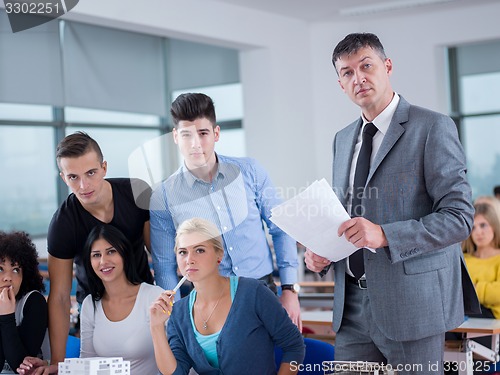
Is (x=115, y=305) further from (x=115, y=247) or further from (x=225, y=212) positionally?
Result: (x=225, y=212)

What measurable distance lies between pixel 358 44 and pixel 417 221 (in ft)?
1.73

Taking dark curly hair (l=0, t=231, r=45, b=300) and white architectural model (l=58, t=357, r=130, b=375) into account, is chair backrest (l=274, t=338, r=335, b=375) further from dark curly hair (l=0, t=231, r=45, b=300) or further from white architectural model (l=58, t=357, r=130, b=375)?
dark curly hair (l=0, t=231, r=45, b=300)

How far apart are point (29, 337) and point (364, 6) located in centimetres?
535

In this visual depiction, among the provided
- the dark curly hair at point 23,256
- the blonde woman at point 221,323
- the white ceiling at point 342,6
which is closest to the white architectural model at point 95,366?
the blonde woman at point 221,323

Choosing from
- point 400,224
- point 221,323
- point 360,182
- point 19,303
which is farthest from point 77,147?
point 400,224

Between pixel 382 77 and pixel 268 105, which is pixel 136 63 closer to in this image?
pixel 268 105

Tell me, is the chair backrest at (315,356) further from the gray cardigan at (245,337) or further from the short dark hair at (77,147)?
the short dark hair at (77,147)

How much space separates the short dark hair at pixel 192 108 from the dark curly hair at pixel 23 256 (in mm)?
735

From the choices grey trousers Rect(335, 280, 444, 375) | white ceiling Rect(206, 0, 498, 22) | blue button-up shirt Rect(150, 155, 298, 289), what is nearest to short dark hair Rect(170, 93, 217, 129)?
blue button-up shirt Rect(150, 155, 298, 289)

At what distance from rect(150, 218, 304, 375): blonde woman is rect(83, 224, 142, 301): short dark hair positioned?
0.87 ft

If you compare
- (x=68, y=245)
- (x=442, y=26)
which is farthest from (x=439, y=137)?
(x=442, y=26)

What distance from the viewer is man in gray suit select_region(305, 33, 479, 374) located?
1.81m

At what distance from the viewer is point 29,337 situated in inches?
99.4

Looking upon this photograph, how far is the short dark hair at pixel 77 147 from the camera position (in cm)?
244
